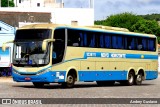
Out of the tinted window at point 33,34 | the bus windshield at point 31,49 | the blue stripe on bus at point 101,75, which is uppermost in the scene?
the tinted window at point 33,34

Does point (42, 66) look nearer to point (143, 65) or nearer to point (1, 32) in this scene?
point (143, 65)

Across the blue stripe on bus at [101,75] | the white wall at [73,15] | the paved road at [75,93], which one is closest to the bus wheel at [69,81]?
the blue stripe on bus at [101,75]

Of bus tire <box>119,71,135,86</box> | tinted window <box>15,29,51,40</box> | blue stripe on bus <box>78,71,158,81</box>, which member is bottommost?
bus tire <box>119,71,135,86</box>

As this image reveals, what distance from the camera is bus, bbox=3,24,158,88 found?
2729 centimetres

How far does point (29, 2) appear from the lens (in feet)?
476

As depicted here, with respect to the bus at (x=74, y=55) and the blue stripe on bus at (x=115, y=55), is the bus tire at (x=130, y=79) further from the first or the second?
the blue stripe on bus at (x=115, y=55)

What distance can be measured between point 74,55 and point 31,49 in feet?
8.02

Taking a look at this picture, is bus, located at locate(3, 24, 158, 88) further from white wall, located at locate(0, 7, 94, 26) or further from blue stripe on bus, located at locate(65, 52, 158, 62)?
white wall, located at locate(0, 7, 94, 26)

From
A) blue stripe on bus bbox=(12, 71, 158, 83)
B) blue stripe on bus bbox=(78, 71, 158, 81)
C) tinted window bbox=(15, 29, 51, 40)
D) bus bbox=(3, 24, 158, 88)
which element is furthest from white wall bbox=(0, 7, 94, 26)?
tinted window bbox=(15, 29, 51, 40)

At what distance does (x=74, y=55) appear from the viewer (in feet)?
93.7

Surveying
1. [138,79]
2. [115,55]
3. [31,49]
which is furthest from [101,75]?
[31,49]

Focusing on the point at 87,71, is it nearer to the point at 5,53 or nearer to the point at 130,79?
the point at 130,79

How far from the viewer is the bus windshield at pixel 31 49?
27.2 m

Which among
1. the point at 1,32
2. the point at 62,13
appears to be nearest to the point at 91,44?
the point at 1,32
